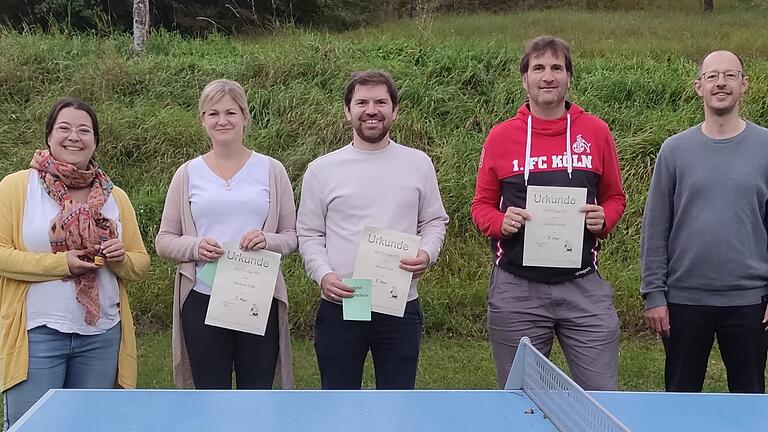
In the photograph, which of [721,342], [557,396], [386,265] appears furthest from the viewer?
[721,342]

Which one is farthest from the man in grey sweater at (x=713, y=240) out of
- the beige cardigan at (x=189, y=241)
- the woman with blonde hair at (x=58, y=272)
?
the woman with blonde hair at (x=58, y=272)

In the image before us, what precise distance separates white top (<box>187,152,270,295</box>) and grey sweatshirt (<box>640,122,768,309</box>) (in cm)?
177

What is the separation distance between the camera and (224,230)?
10.7 feet

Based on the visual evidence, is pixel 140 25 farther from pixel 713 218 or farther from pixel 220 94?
pixel 713 218

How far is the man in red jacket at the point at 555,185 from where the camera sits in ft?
10.6

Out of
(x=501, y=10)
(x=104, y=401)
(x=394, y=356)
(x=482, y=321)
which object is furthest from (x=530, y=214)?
(x=501, y=10)

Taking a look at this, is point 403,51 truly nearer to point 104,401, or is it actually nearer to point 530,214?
point 530,214

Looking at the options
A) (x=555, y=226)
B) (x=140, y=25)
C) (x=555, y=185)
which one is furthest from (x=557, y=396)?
(x=140, y=25)

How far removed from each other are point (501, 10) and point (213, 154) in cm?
1641

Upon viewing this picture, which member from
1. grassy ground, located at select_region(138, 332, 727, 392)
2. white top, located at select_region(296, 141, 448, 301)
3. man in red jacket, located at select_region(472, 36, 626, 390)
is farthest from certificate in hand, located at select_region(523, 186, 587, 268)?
grassy ground, located at select_region(138, 332, 727, 392)

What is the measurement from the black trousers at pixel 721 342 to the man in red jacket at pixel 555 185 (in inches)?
13.0

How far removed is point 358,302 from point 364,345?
0.79ft

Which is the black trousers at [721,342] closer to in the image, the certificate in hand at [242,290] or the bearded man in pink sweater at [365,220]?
the bearded man in pink sweater at [365,220]

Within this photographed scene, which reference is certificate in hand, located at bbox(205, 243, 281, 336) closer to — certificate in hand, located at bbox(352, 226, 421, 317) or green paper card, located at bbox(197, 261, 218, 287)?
green paper card, located at bbox(197, 261, 218, 287)
